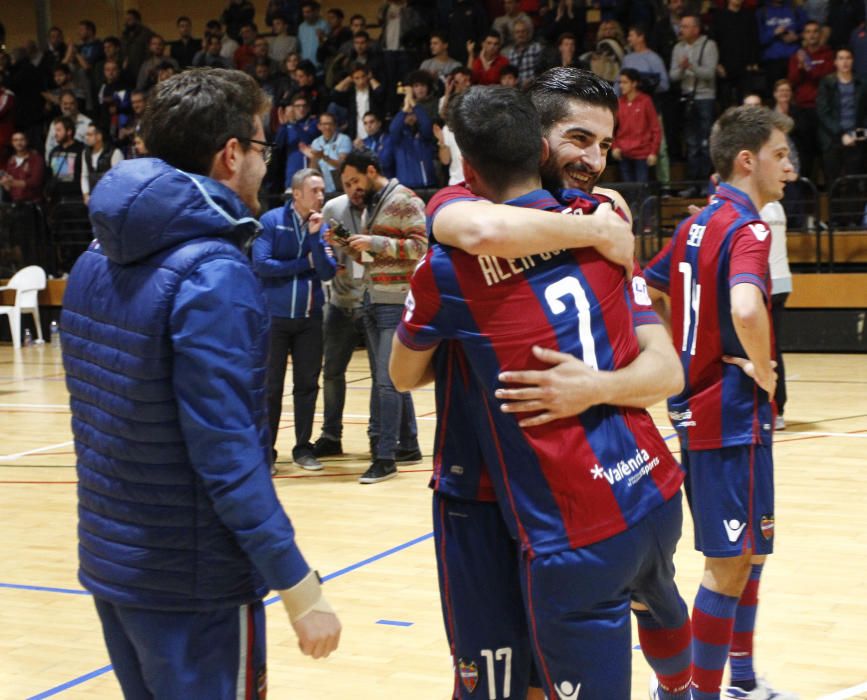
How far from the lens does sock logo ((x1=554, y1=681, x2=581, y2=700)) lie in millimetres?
2463

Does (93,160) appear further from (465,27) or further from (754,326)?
(754,326)

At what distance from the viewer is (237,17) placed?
2038cm

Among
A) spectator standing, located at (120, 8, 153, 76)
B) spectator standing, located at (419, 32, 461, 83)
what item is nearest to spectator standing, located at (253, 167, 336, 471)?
spectator standing, located at (419, 32, 461, 83)

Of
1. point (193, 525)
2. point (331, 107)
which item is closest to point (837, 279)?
point (331, 107)

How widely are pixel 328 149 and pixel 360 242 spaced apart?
7.88 meters

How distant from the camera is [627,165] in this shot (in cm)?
1470

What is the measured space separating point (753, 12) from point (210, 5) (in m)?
12.4

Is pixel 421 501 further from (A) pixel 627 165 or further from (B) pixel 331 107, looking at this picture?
(B) pixel 331 107

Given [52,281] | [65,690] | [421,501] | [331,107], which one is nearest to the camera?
[65,690]

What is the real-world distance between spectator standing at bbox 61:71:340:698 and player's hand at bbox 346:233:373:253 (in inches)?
207

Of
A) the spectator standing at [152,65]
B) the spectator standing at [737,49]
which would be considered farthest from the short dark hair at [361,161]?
the spectator standing at [152,65]

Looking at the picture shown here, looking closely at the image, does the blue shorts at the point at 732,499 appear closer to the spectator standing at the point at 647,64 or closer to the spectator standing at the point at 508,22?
the spectator standing at the point at 647,64

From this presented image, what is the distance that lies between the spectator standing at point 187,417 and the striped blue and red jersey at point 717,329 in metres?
1.90

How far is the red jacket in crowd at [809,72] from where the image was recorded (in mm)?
14383
